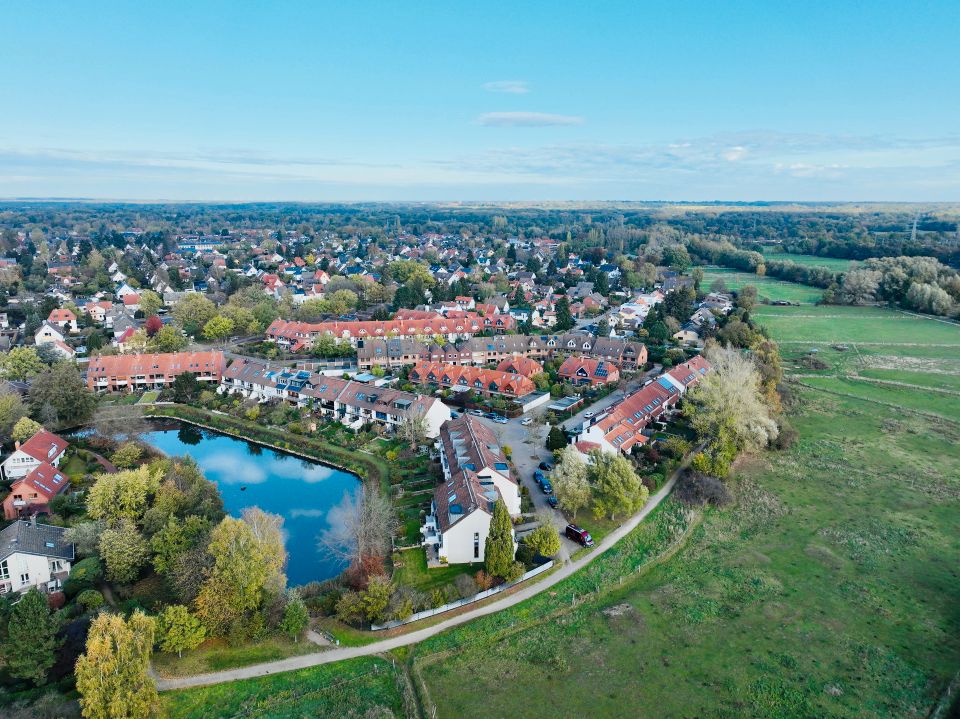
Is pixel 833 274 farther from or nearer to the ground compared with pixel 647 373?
farther from the ground

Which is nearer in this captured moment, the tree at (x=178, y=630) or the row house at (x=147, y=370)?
the tree at (x=178, y=630)

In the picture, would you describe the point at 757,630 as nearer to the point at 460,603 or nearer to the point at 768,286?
Answer: the point at 460,603

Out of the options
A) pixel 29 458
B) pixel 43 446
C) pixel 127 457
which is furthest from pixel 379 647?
pixel 43 446

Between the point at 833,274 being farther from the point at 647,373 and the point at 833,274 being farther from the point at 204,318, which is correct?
the point at 204,318

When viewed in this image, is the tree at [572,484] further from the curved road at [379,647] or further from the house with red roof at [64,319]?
the house with red roof at [64,319]

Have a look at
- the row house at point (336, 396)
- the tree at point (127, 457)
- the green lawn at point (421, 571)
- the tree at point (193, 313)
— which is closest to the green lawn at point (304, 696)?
the green lawn at point (421, 571)

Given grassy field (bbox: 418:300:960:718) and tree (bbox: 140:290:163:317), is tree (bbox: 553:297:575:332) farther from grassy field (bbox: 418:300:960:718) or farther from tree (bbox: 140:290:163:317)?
tree (bbox: 140:290:163:317)

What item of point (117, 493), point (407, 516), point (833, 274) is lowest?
point (407, 516)

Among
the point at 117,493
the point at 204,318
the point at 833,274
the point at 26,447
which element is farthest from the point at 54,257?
the point at 833,274
